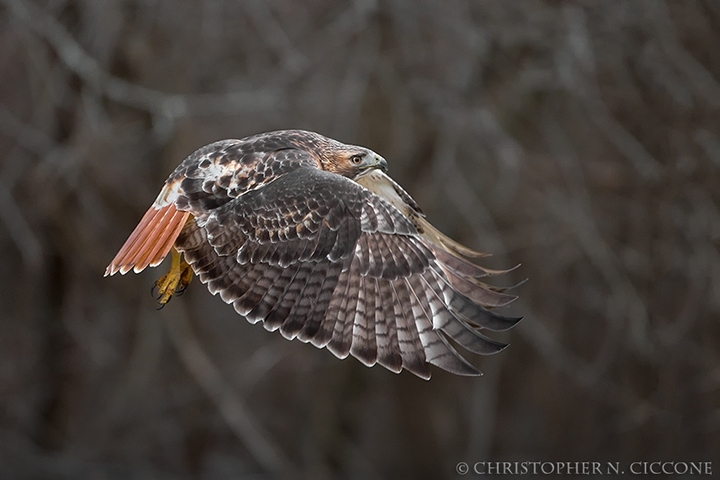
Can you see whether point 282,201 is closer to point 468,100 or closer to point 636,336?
point 468,100

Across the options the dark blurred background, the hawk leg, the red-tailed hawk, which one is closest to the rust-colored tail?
the red-tailed hawk

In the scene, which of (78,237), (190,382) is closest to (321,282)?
Answer: (78,237)

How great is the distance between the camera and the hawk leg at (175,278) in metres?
4.61

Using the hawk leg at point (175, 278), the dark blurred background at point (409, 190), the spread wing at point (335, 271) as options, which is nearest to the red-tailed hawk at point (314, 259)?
the spread wing at point (335, 271)

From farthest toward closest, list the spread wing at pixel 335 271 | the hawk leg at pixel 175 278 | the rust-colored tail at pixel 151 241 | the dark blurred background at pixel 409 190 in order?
1. the dark blurred background at pixel 409 190
2. the hawk leg at pixel 175 278
3. the rust-colored tail at pixel 151 241
4. the spread wing at pixel 335 271

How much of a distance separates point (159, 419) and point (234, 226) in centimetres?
645

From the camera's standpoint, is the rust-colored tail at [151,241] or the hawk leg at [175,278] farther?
the hawk leg at [175,278]

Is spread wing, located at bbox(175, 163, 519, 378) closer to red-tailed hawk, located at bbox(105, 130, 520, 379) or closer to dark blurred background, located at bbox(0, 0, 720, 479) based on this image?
red-tailed hawk, located at bbox(105, 130, 520, 379)

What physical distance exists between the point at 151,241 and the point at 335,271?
865 mm

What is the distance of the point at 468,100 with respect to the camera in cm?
873

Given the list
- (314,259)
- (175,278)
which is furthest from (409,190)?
(314,259)

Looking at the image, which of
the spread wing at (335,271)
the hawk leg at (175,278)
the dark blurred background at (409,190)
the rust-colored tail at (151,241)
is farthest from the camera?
the dark blurred background at (409,190)

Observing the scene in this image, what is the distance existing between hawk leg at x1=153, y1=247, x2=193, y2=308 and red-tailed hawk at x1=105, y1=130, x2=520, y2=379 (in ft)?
0.46

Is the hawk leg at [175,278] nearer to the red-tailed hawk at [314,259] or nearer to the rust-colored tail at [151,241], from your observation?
the red-tailed hawk at [314,259]
